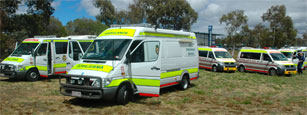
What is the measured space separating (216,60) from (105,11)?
1186 inches

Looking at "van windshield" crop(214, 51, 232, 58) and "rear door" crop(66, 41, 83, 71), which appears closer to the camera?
"rear door" crop(66, 41, 83, 71)

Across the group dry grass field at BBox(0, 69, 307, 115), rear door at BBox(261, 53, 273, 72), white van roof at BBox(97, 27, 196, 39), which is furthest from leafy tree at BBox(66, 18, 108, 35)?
white van roof at BBox(97, 27, 196, 39)

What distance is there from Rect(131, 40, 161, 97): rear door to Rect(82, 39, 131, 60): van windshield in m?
0.42

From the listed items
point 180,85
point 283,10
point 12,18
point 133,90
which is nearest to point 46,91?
point 133,90

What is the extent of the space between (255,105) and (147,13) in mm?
32804

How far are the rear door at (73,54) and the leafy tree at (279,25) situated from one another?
140 ft

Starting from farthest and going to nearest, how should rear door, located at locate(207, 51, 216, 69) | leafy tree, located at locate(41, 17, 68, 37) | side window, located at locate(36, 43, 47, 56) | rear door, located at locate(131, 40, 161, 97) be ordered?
1. leafy tree, located at locate(41, 17, 68, 37)
2. rear door, located at locate(207, 51, 216, 69)
3. side window, located at locate(36, 43, 47, 56)
4. rear door, located at locate(131, 40, 161, 97)

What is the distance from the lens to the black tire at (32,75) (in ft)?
41.4

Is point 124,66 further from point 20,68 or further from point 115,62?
point 20,68

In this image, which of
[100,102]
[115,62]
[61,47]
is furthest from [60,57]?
[115,62]

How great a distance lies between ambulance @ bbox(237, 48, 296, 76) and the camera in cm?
1764

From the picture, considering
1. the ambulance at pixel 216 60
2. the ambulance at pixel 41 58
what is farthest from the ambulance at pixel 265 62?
the ambulance at pixel 41 58

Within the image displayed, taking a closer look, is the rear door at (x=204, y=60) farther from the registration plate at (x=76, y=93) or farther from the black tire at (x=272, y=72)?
the registration plate at (x=76, y=93)

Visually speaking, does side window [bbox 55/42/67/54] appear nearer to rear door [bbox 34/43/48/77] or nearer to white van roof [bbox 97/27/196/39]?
rear door [bbox 34/43/48/77]
